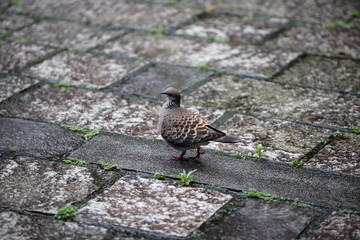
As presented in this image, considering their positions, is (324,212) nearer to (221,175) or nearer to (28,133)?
(221,175)

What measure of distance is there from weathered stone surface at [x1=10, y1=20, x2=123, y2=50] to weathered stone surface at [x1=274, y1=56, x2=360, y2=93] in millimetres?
2253

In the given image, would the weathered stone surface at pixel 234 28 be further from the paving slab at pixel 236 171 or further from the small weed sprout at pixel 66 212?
the small weed sprout at pixel 66 212

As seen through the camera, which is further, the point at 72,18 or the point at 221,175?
the point at 72,18

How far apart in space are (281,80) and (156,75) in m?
1.24

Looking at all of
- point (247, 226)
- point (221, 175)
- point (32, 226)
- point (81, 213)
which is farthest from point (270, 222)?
point (32, 226)

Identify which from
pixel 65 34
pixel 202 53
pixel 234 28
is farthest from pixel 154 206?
pixel 234 28

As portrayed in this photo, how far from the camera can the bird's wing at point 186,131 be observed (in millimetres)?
3867

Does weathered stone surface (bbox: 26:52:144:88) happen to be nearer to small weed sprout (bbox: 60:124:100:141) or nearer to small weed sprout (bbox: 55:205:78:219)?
small weed sprout (bbox: 60:124:100:141)

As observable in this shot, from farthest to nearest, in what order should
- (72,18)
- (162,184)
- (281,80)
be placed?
(72,18)
(281,80)
(162,184)

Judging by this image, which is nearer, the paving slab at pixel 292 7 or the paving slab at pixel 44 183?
the paving slab at pixel 44 183

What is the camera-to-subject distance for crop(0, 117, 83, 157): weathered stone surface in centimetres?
427

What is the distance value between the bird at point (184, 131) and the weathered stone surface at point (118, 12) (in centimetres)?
319

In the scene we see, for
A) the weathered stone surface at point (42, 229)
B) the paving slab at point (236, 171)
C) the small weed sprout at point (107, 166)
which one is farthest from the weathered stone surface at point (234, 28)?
the weathered stone surface at point (42, 229)

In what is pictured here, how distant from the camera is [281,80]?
5598 millimetres
